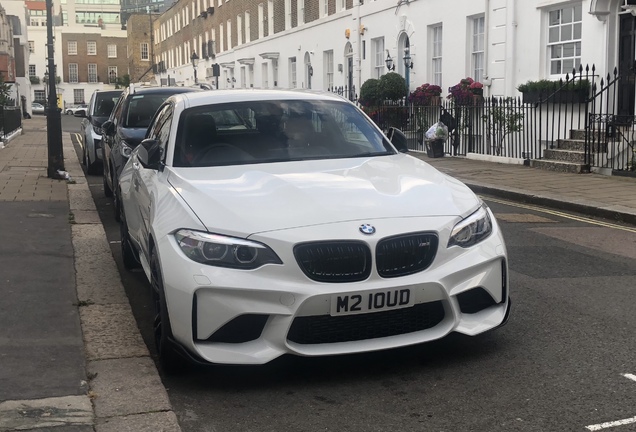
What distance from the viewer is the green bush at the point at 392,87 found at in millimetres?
23406

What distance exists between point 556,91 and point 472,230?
41.6 ft

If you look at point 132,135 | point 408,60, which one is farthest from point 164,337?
point 408,60

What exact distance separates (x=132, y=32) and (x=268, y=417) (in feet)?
298

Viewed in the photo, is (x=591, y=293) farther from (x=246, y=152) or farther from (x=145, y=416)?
(x=145, y=416)

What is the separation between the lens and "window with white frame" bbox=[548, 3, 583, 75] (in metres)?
17.0

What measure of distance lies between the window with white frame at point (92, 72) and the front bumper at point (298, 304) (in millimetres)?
108099

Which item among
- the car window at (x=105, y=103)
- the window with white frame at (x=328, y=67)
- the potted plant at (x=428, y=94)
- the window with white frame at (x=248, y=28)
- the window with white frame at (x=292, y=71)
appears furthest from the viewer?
the window with white frame at (x=248, y=28)

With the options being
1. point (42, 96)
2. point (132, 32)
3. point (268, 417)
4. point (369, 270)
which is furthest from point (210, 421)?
point (42, 96)

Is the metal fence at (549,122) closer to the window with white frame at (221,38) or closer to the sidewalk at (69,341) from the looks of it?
the sidewalk at (69,341)

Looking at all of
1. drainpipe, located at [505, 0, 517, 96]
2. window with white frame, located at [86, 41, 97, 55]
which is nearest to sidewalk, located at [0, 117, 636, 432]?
drainpipe, located at [505, 0, 517, 96]

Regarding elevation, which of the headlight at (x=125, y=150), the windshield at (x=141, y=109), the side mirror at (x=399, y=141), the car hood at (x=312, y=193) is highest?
the windshield at (x=141, y=109)

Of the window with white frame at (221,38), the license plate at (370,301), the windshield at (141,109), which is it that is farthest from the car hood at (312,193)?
the window with white frame at (221,38)

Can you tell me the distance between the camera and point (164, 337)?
4387mm

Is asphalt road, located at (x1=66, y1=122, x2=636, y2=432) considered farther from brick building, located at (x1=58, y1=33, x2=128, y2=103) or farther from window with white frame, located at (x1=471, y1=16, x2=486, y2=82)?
brick building, located at (x1=58, y1=33, x2=128, y2=103)
